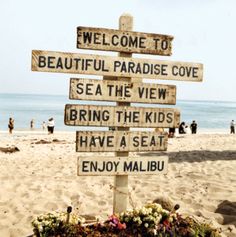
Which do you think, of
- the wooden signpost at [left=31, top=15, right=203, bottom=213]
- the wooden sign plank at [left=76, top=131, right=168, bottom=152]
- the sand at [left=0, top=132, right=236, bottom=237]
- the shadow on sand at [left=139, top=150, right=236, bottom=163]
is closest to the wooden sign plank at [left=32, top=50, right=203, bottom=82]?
the wooden signpost at [left=31, top=15, right=203, bottom=213]

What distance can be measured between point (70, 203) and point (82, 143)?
2928mm

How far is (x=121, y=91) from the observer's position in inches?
179

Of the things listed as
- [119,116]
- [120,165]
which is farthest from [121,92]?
[120,165]

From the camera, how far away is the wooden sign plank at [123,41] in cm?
441

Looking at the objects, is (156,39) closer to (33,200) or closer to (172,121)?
(172,121)

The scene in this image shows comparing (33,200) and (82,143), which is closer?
(82,143)

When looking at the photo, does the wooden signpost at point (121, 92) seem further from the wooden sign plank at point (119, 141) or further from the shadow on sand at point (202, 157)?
the shadow on sand at point (202, 157)

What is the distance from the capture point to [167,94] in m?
4.70

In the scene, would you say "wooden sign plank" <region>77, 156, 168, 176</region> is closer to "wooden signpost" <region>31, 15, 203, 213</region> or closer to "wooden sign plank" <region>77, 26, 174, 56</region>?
"wooden signpost" <region>31, 15, 203, 213</region>

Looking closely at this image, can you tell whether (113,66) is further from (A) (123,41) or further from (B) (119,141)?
(B) (119,141)

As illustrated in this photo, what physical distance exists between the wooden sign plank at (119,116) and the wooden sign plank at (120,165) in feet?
1.56

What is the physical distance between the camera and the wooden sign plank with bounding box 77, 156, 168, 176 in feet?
14.7

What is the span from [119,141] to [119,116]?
13.4 inches

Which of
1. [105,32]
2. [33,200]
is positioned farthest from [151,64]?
[33,200]
